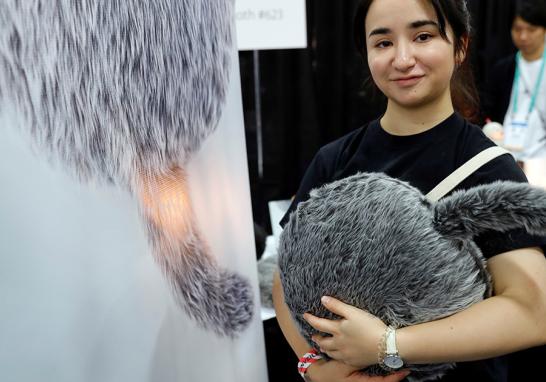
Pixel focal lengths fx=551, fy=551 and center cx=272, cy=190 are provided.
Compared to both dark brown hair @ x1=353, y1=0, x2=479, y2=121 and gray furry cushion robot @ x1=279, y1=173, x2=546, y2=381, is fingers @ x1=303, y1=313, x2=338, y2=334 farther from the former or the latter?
dark brown hair @ x1=353, y1=0, x2=479, y2=121

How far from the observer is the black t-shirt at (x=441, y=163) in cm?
79

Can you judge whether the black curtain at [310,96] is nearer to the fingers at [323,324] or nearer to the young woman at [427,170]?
the young woman at [427,170]

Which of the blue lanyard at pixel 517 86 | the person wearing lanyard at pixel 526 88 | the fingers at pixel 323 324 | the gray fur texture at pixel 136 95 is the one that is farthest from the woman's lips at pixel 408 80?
the blue lanyard at pixel 517 86

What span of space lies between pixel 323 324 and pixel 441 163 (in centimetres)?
30

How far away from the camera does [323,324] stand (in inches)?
31.3

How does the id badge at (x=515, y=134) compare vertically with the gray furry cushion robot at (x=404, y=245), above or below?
below

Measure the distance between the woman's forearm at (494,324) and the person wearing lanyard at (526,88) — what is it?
6.50 feet

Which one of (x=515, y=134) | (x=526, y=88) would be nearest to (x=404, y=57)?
(x=515, y=134)

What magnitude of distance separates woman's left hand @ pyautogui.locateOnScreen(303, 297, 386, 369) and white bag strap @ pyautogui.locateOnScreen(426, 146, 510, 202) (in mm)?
199

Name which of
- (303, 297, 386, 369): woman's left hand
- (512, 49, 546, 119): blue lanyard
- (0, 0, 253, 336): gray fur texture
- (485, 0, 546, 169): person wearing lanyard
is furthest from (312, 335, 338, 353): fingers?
(512, 49, 546, 119): blue lanyard

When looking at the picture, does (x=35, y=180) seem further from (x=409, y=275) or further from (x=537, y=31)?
(x=537, y=31)

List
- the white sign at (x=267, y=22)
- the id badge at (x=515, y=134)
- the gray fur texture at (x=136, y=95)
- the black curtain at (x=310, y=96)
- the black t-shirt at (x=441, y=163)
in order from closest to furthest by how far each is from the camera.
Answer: the gray fur texture at (x=136, y=95)
the black t-shirt at (x=441, y=163)
the white sign at (x=267, y=22)
the id badge at (x=515, y=134)
the black curtain at (x=310, y=96)

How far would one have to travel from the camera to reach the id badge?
8.53ft

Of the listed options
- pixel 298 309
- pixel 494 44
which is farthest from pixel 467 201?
pixel 494 44
